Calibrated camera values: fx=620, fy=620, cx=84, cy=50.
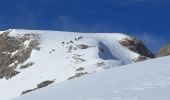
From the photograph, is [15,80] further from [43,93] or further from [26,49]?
[43,93]

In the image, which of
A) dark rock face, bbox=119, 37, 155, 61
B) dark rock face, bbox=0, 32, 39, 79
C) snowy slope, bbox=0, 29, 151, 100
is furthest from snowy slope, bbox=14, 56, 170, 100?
dark rock face, bbox=119, 37, 155, 61

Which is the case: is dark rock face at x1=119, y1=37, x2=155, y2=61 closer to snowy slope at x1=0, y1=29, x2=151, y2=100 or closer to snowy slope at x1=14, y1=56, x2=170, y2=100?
snowy slope at x1=0, y1=29, x2=151, y2=100

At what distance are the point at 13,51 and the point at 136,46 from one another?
854 inches

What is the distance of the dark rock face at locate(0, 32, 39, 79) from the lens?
92.1 meters

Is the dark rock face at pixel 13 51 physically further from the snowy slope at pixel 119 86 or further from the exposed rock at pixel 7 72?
the snowy slope at pixel 119 86

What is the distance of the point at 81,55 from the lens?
89375 mm

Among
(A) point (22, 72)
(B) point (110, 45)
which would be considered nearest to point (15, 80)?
(A) point (22, 72)

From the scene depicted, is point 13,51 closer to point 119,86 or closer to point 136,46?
point 136,46

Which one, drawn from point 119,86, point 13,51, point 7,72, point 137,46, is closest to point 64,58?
point 7,72

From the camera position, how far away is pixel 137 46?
10850cm

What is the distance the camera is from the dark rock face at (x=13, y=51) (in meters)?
92.1

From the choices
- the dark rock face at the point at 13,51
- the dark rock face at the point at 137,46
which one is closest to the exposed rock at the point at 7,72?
the dark rock face at the point at 13,51

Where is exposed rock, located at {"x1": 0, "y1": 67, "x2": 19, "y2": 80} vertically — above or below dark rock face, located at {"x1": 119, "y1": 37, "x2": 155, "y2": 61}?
below

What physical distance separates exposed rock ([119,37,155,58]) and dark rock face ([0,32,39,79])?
1547 centimetres
